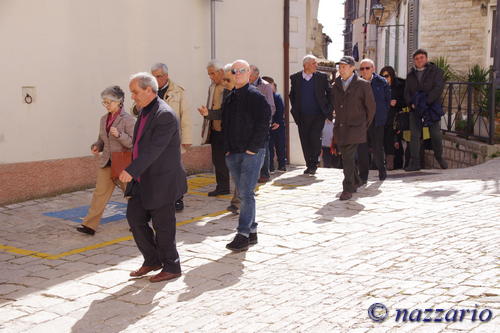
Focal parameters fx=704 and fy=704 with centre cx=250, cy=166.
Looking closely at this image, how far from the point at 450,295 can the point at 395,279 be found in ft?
2.00

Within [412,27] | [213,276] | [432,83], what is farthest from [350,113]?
[412,27]

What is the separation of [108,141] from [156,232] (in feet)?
5.87

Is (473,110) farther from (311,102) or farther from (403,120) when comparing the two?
(311,102)

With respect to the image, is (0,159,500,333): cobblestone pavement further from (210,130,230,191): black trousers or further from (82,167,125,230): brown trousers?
(210,130,230,191): black trousers

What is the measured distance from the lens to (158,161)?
573 centimetres

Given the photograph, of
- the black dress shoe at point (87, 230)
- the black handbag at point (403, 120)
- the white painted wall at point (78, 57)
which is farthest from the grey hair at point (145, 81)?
the black handbag at point (403, 120)

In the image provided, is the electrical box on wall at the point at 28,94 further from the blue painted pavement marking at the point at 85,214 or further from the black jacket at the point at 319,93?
the black jacket at the point at 319,93

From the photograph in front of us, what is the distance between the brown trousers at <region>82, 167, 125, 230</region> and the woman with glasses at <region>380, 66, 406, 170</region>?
658 cm

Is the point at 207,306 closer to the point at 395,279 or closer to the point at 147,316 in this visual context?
the point at 147,316

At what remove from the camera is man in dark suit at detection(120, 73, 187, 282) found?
5641 millimetres

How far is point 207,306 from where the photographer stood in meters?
5.19

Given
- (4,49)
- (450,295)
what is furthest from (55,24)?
(450,295)

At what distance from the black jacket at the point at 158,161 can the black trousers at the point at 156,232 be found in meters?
0.11

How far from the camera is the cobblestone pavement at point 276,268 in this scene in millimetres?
4879
